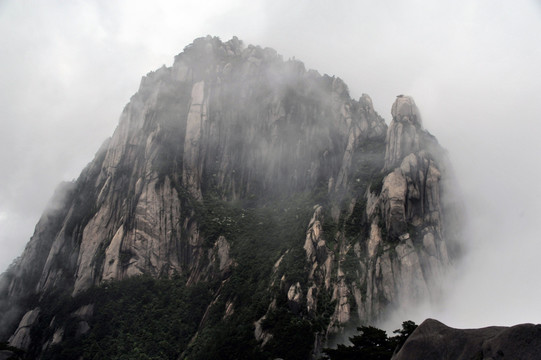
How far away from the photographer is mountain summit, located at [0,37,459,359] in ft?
258

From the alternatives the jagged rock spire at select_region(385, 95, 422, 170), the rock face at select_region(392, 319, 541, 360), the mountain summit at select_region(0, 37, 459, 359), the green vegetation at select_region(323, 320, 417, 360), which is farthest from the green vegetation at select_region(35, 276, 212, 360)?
the rock face at select_region(392, 319, 541, 360)

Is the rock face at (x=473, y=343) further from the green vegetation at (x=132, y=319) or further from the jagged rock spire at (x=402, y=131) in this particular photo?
the jagged rock spire at (x=402, y=131)

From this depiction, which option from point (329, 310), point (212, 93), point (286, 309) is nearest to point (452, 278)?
point (329, 310)

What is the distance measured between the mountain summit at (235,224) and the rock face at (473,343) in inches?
1771

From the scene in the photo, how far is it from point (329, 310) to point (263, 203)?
141 feet

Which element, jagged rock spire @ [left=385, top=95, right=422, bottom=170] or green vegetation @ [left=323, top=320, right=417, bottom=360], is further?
jagged rock spire @ [left=385, top=95, right=422, bottom=170]

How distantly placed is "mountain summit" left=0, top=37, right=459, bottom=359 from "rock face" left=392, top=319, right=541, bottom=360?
4497cm

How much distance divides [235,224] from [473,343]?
82.5 meters

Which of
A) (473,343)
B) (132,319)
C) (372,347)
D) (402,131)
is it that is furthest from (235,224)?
(473,343)

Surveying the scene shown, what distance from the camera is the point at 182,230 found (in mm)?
104688

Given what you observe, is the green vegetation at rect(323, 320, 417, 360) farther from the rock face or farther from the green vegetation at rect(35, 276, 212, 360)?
the green vegetation at rect(35, 276, 212, 360)

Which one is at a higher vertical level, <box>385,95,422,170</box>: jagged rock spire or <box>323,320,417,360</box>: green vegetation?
<box>385,95,422,170</box>: jagged rock spire

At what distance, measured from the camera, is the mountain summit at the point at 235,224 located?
258 ft

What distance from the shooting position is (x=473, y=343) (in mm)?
25922
